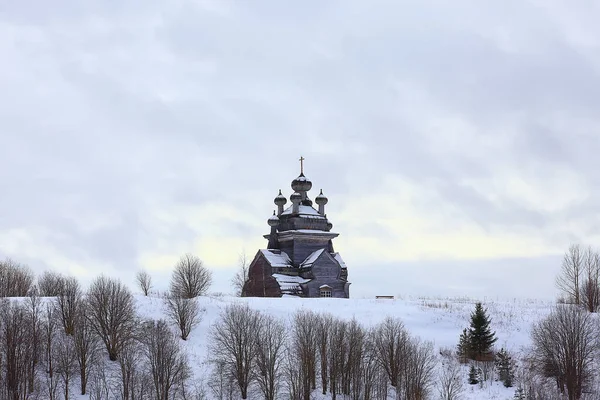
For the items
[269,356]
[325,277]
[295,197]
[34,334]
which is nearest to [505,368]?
[269,356]

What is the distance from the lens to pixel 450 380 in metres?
45.5

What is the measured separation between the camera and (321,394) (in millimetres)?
46594

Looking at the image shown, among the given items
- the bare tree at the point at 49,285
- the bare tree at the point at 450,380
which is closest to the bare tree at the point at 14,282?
the bare tree at the point at 49,285

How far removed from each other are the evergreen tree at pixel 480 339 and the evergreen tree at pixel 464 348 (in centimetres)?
20

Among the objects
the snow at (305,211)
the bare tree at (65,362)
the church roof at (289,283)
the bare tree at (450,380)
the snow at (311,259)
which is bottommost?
the bare tree at (450,380)

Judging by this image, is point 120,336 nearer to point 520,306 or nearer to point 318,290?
point 318,290

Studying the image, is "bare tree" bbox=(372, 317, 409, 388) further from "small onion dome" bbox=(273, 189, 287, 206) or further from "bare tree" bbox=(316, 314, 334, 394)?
"small onion dome" bbox=(273, 189, 287, 206)

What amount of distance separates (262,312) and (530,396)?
18168mm

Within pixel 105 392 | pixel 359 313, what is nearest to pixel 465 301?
pixel 359 313

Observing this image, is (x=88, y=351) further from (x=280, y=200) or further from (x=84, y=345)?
(x=280, y=200)

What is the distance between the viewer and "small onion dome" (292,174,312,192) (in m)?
69.4

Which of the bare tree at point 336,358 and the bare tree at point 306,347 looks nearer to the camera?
the bare tree at point 306,347

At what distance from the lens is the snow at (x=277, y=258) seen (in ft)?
215

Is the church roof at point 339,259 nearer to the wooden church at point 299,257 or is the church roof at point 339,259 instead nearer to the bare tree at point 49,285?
the wooden church at point 299,257
